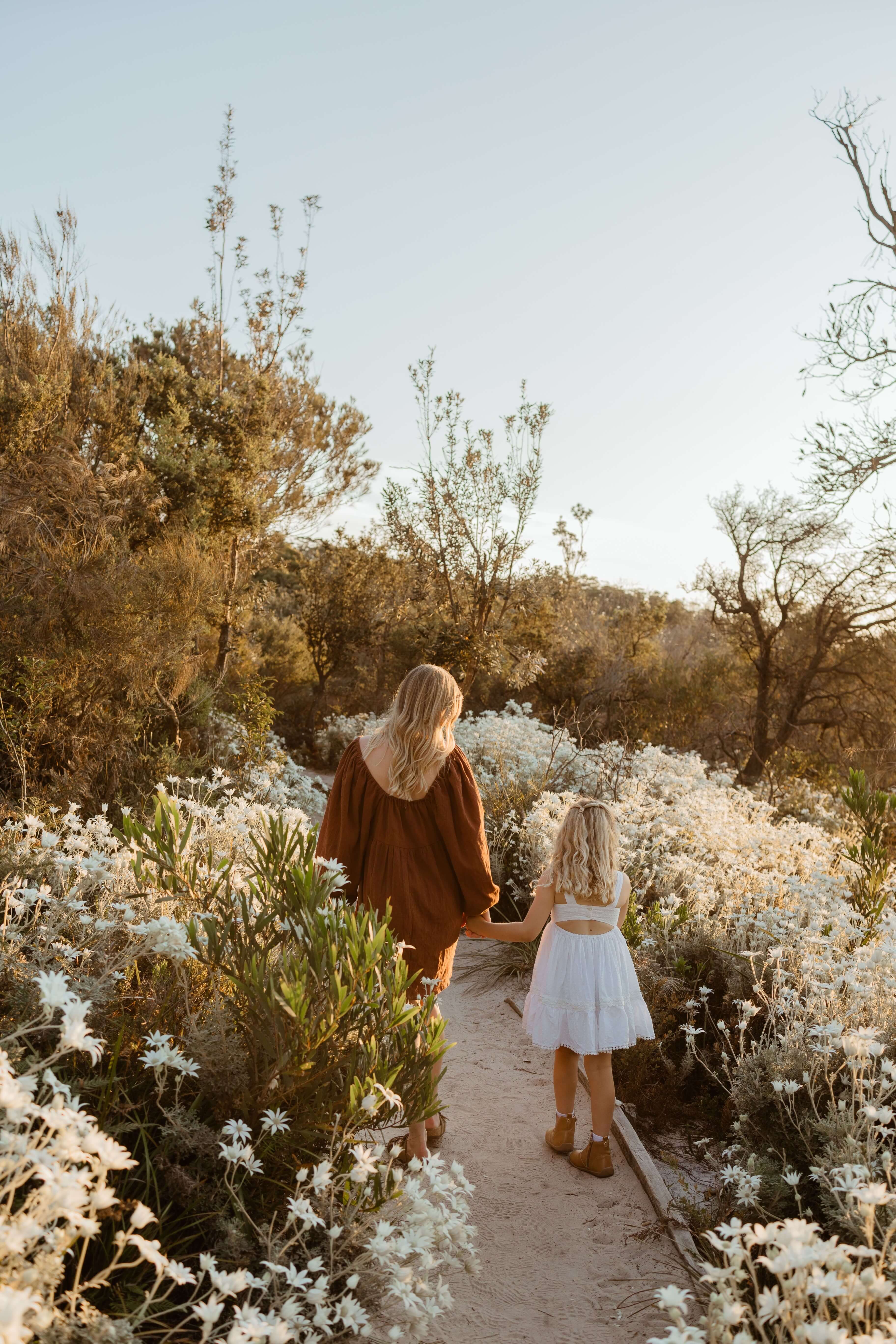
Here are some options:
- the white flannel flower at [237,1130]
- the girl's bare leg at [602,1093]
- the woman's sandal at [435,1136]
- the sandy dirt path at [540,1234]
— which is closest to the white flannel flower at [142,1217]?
the white flannel flower at [237,1130]

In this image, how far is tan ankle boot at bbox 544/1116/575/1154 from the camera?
362 centimetres

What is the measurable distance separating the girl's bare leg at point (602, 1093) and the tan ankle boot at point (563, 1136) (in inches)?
7.8

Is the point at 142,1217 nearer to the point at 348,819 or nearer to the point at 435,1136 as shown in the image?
the point at 348,819

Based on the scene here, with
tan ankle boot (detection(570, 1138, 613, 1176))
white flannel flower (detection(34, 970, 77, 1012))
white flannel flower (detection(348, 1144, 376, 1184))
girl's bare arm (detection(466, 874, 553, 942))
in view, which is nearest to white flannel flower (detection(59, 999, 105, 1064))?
white flannel flower (detection(34, 970, 77, 1012))

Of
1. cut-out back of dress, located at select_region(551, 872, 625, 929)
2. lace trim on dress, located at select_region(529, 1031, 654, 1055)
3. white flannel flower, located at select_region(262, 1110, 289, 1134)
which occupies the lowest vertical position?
lace trim on dress, located at select_region(529, 1031, 654, 1055)

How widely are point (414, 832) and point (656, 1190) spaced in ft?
5.33

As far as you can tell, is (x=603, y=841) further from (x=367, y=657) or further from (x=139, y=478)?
(x=367, y=657)

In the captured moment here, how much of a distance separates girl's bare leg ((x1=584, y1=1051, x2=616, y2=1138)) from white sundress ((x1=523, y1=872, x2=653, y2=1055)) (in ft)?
0.13

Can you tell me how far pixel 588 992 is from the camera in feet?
11.4

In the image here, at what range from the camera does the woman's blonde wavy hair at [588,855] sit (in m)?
3.44

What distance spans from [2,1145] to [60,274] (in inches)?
401

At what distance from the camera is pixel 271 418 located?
1158cm

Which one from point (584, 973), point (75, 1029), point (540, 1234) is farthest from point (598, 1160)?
point (75, 1029)

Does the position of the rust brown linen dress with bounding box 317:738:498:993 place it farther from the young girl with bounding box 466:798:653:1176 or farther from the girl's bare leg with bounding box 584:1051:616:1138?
the girl's bare leg with bounding box 584:1051:616:1138
